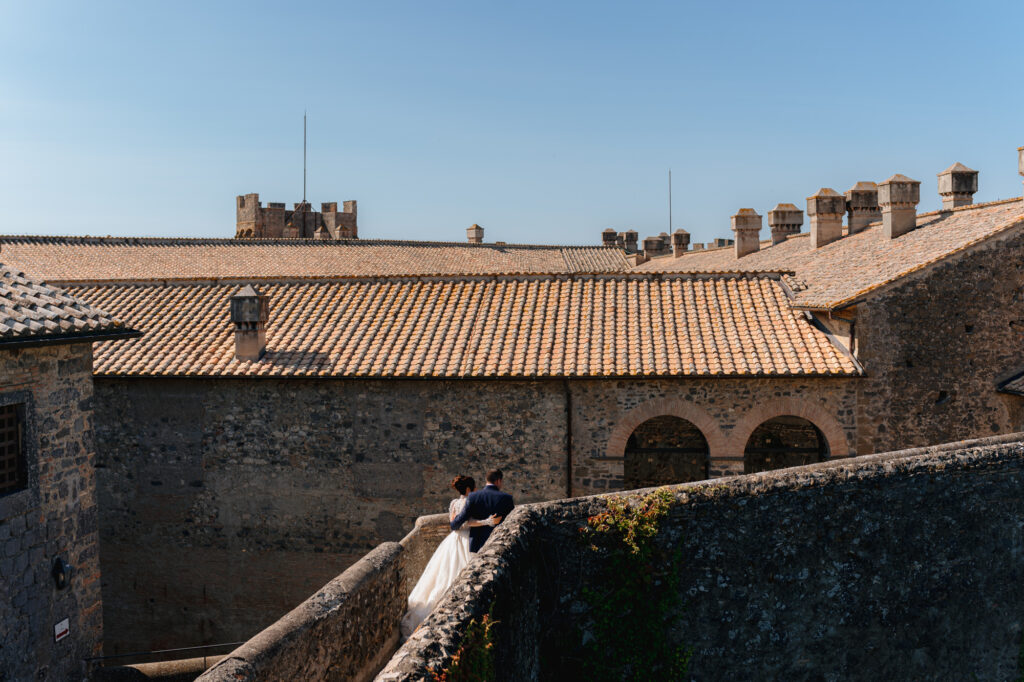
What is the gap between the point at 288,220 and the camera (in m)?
51.7

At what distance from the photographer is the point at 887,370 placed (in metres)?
13.6

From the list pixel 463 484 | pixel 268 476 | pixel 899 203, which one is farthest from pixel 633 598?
pixel 899 203

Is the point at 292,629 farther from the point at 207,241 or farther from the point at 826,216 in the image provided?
the point at 207,241

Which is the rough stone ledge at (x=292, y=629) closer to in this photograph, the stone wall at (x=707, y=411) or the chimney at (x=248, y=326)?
the stone wall at (x=707, y=411)

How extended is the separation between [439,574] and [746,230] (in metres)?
23.0

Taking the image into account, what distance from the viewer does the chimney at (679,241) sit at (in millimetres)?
38000

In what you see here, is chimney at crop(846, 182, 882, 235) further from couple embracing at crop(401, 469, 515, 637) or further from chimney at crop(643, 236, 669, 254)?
chimney at crop(643, 236, 669, 254)

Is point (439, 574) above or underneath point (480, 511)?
underneath

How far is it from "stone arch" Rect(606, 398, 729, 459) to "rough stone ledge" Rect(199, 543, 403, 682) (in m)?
6.15


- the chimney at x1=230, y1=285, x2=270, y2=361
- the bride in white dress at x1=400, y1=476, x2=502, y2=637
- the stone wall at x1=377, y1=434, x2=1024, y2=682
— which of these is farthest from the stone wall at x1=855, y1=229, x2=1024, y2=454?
the chimney at x1=230, y1=285, x2=270, y2=361

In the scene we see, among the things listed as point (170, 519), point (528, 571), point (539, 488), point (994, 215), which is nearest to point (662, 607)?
point (528, 571)

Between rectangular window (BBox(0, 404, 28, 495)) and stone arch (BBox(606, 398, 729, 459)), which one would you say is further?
stone arch (BBox(606, 398, 729, 459))

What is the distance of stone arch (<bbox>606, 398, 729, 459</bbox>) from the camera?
13.7m

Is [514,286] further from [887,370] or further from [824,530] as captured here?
[824,530]
